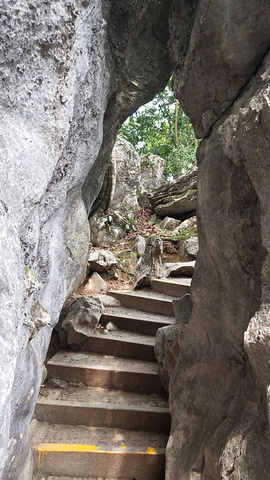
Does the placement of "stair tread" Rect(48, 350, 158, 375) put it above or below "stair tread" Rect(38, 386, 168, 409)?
above

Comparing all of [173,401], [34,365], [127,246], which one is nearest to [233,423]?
[173,401]

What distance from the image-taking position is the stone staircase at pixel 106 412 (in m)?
3.56

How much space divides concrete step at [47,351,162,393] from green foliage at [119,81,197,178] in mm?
9727

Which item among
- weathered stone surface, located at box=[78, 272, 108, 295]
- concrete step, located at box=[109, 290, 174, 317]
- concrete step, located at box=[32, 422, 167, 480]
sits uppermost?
weathered stone surface, located at box=[78, 272, 108, 295]

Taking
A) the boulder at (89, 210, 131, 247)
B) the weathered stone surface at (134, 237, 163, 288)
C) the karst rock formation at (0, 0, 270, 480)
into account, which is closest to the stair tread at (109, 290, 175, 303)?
the weathered stone surface at (134, 237, 163, 288)

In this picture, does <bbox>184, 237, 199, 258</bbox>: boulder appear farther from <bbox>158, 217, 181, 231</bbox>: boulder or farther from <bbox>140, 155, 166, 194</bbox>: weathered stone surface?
<bbox>140, 155, 166, 194</bbox>: weathered stone surface

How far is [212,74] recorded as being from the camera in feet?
10.2

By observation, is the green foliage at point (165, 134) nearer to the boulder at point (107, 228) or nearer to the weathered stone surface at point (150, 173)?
the weathered stone surface at point (150, 173)

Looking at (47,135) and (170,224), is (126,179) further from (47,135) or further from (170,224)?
(47,135)

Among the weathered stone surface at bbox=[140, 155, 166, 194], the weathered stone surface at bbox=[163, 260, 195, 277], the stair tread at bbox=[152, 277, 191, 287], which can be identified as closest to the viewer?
the stair tread at bbox=[152, 277, 191, 287]

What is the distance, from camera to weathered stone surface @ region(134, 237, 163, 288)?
22.6ft

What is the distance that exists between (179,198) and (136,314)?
5.08 m

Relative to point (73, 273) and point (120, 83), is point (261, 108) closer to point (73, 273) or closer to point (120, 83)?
point (120, 83)

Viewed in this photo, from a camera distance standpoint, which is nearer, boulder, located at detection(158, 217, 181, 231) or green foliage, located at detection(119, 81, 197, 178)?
boulder, located at detection(158, 217, 181, 231)
